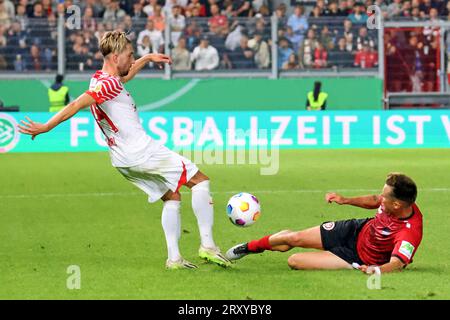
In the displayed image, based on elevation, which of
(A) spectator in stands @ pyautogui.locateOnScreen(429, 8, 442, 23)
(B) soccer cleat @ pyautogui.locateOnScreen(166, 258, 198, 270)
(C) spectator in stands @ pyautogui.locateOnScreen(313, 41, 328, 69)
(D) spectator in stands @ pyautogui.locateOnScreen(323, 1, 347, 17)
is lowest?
(B) soccer cleat @ pyautogui.locateOnScreen(166, 258, 198, 270)

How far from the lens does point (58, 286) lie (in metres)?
8.52

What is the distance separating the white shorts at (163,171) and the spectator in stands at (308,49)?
1894 centimetres

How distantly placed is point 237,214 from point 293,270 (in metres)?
0.85

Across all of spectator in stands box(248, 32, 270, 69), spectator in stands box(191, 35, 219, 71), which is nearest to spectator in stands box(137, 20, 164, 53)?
spectator in stands box(191, 35, 219, 71)

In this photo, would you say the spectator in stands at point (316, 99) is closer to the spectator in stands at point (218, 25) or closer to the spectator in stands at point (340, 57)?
the spectator in stands at point (340, 57)

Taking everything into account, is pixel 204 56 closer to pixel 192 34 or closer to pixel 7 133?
pixel 192 34

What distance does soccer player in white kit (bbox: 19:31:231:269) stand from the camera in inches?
361

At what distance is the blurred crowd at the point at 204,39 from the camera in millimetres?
27562

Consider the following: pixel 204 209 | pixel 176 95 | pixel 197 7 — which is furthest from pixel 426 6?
pixel 204 209

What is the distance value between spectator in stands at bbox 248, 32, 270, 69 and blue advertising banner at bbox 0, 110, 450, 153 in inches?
163

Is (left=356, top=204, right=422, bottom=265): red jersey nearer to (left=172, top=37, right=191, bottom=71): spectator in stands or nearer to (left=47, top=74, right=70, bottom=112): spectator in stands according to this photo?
(left=47, top=74, right=70, bottom=112): spectator in stands

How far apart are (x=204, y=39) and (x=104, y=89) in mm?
19107
